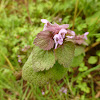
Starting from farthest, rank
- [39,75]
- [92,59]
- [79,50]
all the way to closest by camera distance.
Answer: [92,59]
[79,50]
[39,75]

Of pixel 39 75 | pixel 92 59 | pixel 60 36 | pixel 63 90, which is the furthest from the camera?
→ pixel 92 59

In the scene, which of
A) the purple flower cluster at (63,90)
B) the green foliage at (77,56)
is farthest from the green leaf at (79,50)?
the purple flower cluster at (63,90)

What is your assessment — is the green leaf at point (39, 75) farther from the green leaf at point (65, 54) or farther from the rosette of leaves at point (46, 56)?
the green leaf at point (65, 54)

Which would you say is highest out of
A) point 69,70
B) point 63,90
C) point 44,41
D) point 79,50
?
point 44,41

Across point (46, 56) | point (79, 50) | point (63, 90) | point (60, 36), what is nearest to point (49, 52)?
point (46, 56)

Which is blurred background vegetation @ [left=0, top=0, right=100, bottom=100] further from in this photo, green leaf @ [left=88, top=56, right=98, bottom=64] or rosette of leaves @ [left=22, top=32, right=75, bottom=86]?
rosette of leaves @ [left=22, top=32, right=75, bottom=86]

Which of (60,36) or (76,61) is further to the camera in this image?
(76,61)

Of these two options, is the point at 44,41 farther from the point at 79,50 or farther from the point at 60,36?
the point at 79,50

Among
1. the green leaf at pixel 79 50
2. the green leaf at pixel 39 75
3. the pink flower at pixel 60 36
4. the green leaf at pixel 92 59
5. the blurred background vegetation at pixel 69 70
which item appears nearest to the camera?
the pink flower at pixel 60 36
